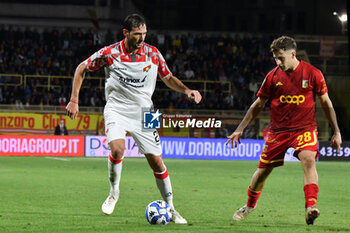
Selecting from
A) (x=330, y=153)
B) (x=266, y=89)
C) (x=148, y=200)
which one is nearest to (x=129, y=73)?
(x=266, y=89)

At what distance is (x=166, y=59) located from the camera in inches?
1422

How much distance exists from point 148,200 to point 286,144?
11.9 feet

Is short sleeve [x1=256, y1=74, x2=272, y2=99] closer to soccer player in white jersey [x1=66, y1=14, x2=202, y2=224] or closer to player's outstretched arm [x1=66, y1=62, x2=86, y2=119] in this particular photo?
soccer player in white jersey [x1=66, y1=14, x2=202, y2=224]

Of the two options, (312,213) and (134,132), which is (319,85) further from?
(134,132)

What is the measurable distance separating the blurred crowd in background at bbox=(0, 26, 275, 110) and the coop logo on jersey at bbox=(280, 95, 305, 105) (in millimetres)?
23347

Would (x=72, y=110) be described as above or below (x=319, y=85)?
below

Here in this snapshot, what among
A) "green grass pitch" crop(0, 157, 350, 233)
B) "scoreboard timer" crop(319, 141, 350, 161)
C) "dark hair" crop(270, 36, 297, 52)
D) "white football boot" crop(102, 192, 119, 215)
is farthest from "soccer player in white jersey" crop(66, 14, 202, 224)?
"scoreboard timer" crop(319, 141, 350, 161)

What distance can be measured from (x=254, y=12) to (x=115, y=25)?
30.2 metres

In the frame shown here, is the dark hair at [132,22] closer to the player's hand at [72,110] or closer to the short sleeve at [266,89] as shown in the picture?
the player's hand at [72,110]

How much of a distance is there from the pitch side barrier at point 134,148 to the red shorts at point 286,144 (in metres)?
17.4

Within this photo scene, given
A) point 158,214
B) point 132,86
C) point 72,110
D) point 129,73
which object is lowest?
point 158,214

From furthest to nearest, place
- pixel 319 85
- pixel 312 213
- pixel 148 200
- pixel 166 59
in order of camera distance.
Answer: pixel 166 59, pixel 148 200, pixel 319 85, pixel 312 213

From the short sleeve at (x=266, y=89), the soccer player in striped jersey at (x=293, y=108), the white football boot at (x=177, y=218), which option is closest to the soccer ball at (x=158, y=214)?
the white football boot at (x=177, y=218)

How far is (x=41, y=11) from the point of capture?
44250 millimetres
